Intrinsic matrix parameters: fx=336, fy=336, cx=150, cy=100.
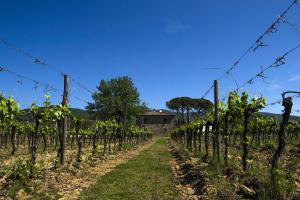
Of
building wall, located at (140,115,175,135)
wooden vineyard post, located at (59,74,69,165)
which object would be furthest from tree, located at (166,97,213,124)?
wooden vineyard post, located at (59,74,69,165)

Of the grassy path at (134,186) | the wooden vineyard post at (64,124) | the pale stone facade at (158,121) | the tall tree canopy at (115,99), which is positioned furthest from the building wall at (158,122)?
the grassy path at (134,186)

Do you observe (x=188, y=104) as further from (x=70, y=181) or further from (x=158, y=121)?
(x=70, y=181)

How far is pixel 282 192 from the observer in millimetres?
6082

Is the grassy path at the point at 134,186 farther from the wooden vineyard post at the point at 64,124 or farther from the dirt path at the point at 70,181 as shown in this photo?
the wooden vineyard post at the point at 64,124

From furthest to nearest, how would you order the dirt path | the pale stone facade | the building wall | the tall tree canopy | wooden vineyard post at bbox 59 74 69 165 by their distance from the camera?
1. the pale stone facade
2. the building wall
3. the tall tree canopy
4. wooden vineyard post at bbox 59 74 69 165
5. the dirt path

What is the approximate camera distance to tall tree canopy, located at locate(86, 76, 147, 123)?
2344 inches

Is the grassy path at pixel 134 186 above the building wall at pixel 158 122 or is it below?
below

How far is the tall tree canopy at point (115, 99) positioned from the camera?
195ft

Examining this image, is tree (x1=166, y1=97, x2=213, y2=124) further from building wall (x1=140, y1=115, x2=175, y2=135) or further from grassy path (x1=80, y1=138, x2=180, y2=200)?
grassy path (x1=80, y1=138, x2=180, y2=200)

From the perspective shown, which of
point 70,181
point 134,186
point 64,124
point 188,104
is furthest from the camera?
point 188,104

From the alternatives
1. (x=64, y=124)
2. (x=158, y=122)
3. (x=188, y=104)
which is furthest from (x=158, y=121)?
(x=64, y=124)

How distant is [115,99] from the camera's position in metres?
60.6

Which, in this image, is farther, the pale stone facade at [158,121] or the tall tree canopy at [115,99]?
the pale stone facade at [158,121]

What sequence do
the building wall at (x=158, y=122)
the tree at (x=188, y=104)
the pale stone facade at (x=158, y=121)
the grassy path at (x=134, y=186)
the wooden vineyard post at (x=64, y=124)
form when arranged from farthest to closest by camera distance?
the pale stone facade at (x=158, y=121) < the building wall at (x=158, y=122) < the tree at (x=188, y=104) < the wooden vineyard post at (x=64, y=124) < the grassy path at (x=134, y=186)
